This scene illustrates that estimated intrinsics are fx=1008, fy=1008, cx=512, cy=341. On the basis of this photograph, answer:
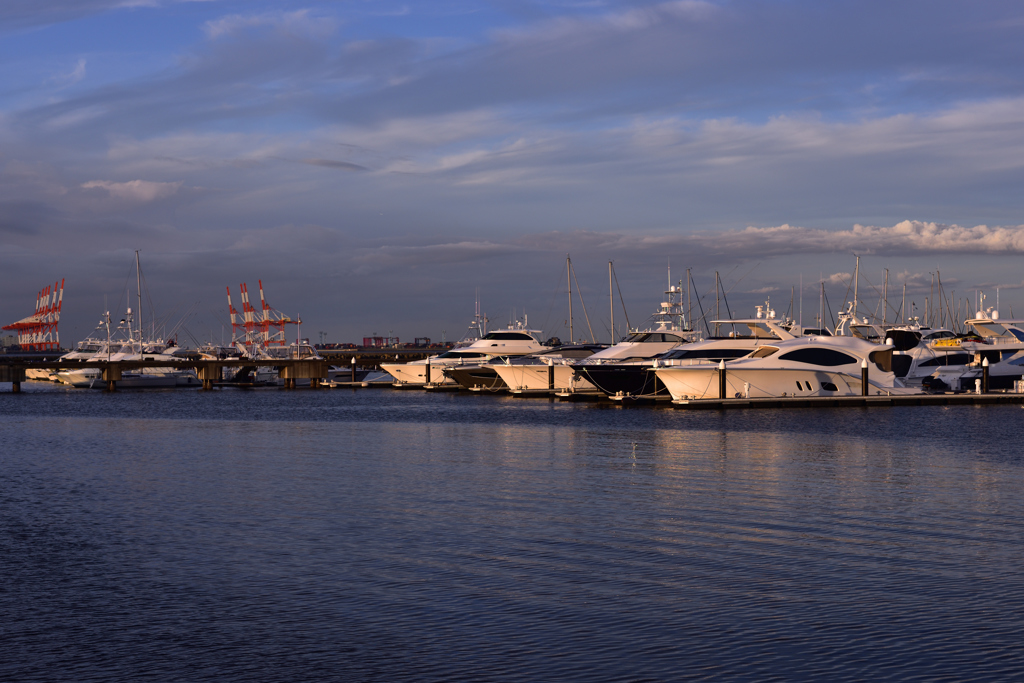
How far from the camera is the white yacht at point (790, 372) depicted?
58406 mm

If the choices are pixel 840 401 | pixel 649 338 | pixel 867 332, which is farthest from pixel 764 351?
pixel 867 332

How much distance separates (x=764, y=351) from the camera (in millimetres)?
60094

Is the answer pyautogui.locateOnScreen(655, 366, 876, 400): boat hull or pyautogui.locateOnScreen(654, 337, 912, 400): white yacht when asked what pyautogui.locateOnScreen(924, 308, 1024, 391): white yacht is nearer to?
pyautogui.locateOnScreen(654, 337, 912, 400): white yacht

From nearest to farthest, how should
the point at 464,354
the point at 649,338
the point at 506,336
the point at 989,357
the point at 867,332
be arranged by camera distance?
the point at 649,338 → the point at 989,357 → the point at 506,336 → the point at 464,354 → the point at 867,332

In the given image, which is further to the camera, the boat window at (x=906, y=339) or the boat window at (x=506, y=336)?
the boat window at (x=506, y=336)

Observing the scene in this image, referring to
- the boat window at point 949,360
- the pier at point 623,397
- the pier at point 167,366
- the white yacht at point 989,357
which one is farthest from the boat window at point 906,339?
the pier at point 167,366

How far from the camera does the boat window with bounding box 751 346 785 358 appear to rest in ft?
196

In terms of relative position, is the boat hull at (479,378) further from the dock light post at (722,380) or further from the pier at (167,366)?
the pier at (167,366)

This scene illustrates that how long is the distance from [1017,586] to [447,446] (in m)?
27.8

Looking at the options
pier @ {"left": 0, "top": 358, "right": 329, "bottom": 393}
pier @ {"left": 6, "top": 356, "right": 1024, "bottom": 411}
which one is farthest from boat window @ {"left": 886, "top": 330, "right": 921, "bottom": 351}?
pier @ {"left": 0, "top": 358, "right": 329, "bottom": 393}

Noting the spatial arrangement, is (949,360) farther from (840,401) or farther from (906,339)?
(840,401)

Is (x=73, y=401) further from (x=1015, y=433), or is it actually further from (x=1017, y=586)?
(x=1017, y=586)

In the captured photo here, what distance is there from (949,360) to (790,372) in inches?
1280

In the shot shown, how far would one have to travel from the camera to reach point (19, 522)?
23109 mm
